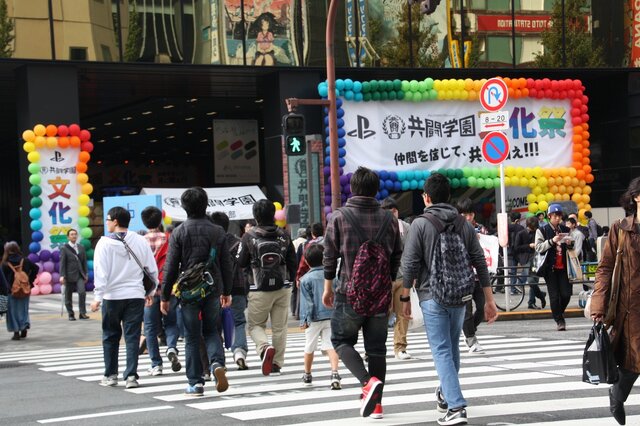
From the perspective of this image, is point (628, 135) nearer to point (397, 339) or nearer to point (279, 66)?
point (279, 66)

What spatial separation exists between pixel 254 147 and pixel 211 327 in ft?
94.6

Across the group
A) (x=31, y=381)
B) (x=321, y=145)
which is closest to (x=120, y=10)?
(x=321, y=145)

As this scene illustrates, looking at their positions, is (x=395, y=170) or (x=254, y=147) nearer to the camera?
(x=395, y=170)

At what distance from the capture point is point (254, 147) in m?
38.8

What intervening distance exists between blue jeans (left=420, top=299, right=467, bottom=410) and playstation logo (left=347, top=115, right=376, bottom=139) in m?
24.4

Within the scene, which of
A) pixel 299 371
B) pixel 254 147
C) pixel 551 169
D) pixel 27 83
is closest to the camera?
pixel 299 371

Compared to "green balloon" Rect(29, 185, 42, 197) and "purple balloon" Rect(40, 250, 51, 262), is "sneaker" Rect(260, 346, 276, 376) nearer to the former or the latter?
"purple balloon" Rect(40, 250, 51, 262)

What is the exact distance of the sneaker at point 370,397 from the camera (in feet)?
26.7

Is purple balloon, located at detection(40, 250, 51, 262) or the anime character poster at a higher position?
the anime character poster

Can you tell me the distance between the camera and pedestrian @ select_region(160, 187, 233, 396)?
10.0 m

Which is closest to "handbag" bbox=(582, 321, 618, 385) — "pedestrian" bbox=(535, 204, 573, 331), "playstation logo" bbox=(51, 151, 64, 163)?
"pedestrian" bbox=(535, 204, 573, 331)

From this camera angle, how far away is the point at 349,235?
27.9ft

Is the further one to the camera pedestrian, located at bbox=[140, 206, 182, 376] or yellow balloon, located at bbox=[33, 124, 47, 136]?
yellow balloon, located at bbox=[33, 124, 47, 136]

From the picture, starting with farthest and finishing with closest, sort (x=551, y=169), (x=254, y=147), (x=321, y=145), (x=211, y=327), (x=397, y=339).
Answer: (x=254, y=147) → (x=551, y=169) → (x=321, y=145) → (x=397, y=339) → (x=211, y=327)
